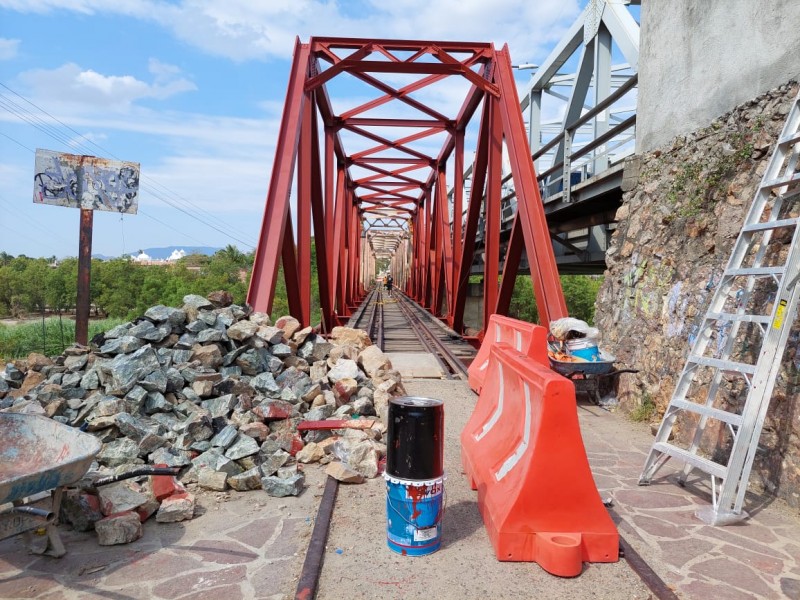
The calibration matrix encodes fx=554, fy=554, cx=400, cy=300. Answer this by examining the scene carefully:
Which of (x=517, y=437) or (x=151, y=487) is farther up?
(x=517, y=437)

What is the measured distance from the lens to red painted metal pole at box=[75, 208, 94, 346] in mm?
6848

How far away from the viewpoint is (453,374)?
9414 millimetres

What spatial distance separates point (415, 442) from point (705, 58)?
17.4 ft

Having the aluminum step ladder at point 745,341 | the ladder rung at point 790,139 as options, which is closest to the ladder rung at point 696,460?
the aluminum step ladder at point 745,341

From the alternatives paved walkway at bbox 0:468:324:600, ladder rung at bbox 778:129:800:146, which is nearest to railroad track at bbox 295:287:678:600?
paved walkway at bbox 0:468:324:600

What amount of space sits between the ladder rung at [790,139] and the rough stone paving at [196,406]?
13.5ft

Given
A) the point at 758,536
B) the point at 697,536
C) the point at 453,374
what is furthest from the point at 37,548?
the point at 453,374

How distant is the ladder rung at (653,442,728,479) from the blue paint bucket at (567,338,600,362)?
2.30 meters

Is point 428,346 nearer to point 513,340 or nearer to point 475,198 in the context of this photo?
point 475,198

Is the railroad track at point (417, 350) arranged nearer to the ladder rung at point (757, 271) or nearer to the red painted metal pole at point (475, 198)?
the red painted metal pole at point (475, 198)

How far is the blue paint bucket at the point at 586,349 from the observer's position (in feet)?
22.1

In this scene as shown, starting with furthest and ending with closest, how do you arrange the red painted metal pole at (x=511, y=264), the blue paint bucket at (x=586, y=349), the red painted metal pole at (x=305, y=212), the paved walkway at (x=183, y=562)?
the red painted metal pole at (x=305, y=212) → the red painted metal pole at (x=511, y=264) → the blue paint bucket at (x=586, y=349) → the paved walkway at (x=183, y=562)

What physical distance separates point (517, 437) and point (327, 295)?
1028cm

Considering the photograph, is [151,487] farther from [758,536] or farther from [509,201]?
[509,201]
